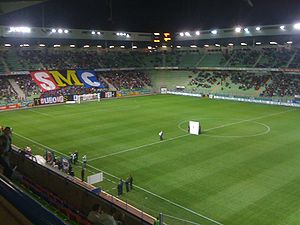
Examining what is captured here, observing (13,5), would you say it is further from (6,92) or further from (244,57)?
(244,57)

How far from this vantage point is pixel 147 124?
118 ft

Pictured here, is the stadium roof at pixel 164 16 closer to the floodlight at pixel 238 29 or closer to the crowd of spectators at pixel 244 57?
the floodlight at pixel 238 29

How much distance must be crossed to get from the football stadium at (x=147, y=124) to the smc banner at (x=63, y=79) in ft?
0.74

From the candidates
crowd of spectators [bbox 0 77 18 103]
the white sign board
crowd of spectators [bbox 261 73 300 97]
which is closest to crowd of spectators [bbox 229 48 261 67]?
crowd of spectators [bbox 261 73 300 97]

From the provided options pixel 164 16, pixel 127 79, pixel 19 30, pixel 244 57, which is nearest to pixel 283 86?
pixel 244 57

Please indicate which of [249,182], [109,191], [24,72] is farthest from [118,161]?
[24,72]

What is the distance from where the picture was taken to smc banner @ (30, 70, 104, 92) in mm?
56500

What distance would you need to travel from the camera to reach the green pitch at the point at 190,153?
1661cm

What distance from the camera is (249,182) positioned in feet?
64.0

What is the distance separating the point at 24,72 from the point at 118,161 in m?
39.4

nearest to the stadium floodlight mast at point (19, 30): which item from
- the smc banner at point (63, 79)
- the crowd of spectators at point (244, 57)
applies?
the smc banner at point (63, 79)

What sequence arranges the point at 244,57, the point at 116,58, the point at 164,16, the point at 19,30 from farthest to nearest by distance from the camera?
1. the point at 116,58
2. the point at 244,57
3. the point at 19,30
4. the point at 164,16

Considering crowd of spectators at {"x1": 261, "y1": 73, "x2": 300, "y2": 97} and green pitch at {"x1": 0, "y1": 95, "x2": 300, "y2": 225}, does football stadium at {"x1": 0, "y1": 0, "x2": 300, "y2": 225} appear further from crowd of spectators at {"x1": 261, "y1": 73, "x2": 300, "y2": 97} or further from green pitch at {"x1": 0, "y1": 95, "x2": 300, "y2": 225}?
crowd of spectators at {"x1": 261, "y1": 73, "x2": 300, "y2": 97}

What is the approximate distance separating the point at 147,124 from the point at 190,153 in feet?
37.5
